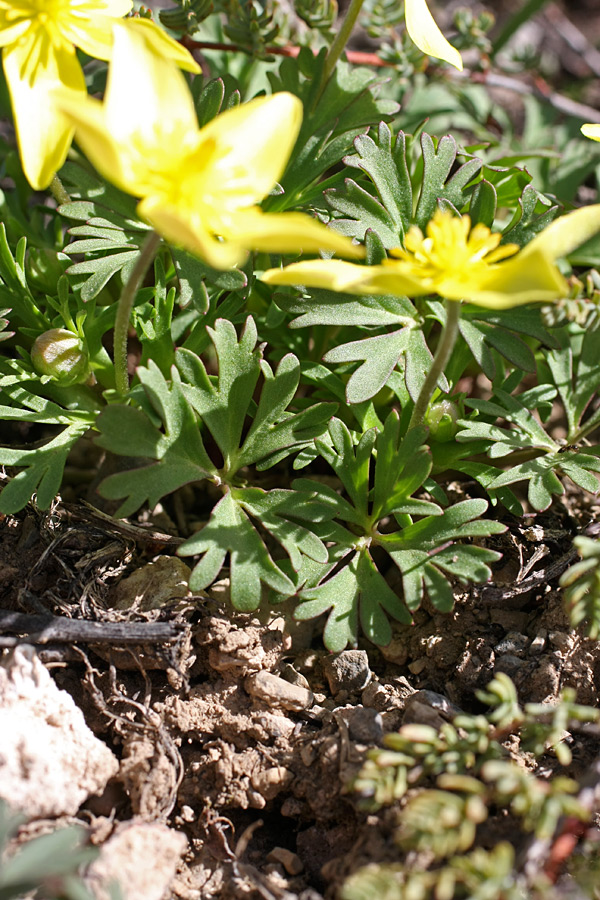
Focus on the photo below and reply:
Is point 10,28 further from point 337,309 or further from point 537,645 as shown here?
point 537,645

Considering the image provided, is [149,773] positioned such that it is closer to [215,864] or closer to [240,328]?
[215,864]

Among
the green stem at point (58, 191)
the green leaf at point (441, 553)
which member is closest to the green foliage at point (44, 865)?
the green leaf at point (441, 553)

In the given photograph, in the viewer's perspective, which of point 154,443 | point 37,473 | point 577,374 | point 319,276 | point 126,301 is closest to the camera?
point 319,276

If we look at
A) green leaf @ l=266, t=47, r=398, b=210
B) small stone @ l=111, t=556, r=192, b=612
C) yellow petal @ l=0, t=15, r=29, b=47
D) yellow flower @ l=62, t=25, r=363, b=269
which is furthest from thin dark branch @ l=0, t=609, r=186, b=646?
yellow petal @ l=0, t=15, r=29, b=47

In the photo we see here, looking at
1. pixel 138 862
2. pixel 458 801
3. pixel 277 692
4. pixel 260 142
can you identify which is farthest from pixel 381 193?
pixel 138 862

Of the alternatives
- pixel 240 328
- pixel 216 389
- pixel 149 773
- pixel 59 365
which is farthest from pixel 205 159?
pixel 149 773

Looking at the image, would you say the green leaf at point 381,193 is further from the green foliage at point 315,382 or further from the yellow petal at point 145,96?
the yellow petal at point 145,96

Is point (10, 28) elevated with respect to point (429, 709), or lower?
elevated
